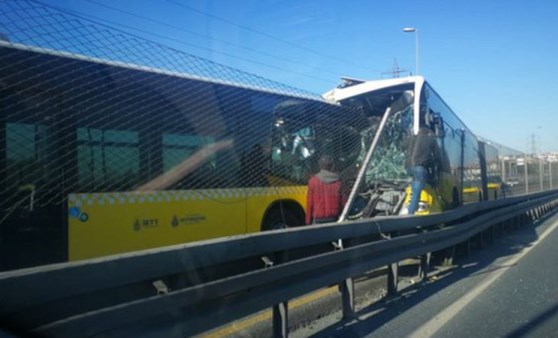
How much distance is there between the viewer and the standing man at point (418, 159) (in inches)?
325

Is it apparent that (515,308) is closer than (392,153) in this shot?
Yes

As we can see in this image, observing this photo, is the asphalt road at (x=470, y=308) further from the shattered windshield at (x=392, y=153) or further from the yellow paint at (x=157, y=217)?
the yellow paint at (x=157, y=217)

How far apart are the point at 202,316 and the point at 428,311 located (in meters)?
3.06

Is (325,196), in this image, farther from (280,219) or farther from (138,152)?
(280,219)

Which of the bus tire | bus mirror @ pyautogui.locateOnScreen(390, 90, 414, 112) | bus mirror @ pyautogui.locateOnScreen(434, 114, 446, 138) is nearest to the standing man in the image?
bus mirror @ pyautogui.locateOnScreen(390, 90, 414, 112)

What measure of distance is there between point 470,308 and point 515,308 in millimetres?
Result: 521

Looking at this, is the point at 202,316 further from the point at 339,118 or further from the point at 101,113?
the point at 339,118

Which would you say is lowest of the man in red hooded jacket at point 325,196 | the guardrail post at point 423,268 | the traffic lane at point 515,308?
the traffic lane at point 515,308

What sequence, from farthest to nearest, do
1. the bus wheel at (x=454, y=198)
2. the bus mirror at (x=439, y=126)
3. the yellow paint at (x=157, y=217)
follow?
1. the bus wheel at (x=454, y=198)
2. the bus mirror at (x=439, y=126)
3. the yellow paint at (x=157, y=217)

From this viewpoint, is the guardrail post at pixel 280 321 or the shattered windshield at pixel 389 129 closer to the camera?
the guardrail post at pixel 280 321

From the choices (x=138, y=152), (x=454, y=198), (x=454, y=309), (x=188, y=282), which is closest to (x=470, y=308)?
(x=454, y=309)

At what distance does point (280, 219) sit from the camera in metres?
9.96

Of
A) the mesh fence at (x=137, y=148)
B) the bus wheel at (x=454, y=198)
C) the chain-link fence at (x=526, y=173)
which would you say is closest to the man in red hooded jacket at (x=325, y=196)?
the mesh fence at (x=137, y=148)

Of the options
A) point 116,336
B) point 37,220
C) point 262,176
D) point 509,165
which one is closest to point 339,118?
point 262,176
